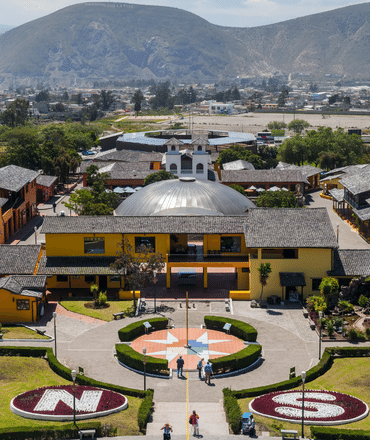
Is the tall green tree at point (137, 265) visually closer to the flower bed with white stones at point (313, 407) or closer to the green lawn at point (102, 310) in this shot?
the green lawn at point (102, 310)

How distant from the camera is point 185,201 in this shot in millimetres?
84312

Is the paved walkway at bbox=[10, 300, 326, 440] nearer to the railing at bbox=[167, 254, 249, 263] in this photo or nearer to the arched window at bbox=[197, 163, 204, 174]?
the railing at bbox=[167, 254, 249, 263]

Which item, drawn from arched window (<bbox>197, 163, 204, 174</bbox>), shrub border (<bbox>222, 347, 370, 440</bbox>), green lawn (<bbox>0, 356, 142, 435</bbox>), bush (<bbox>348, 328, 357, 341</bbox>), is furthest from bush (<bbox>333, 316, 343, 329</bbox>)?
arched window (<bbox>197, 163, 204, 174</bbox>)

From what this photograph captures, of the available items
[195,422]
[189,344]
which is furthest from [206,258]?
[195,422]

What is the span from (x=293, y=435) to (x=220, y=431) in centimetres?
430

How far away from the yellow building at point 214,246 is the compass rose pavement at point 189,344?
410 inches

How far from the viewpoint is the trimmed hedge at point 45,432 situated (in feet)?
125

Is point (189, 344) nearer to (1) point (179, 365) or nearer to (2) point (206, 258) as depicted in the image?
(1) point (179, 365)

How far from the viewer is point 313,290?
66.0m

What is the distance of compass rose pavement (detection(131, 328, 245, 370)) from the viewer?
173 ft

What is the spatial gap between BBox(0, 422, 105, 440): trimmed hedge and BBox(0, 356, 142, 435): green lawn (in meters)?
0.65

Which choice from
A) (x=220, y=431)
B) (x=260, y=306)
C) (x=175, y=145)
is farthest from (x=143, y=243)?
(x=175, y=145)

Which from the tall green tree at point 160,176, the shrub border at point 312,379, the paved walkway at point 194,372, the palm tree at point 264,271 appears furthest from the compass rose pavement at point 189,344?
the tall green tree at point 160,176

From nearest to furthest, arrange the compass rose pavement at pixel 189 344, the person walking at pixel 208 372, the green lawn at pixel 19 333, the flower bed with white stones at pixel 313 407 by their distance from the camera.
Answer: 1. the flower bed with white stones at pixel 313 407
2. the person walking at pixel 208 372
3. the compass rose pavement at pixel 189 344
4. the green lawn at pixel 19 333
